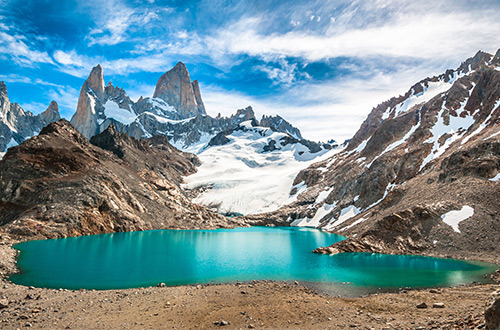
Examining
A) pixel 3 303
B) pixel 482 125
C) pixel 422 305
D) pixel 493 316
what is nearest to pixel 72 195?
pixel 3 303

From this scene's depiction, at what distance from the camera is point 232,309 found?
17.7 meters

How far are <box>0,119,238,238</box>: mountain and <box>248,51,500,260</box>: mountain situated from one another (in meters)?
41.5

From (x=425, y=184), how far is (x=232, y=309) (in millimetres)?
52586

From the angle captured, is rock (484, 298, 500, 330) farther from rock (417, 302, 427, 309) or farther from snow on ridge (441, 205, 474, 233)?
snow on ridge (441, 205, 474, 233)

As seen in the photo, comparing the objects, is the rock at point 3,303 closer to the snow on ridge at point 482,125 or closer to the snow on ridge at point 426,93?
the snow on ridge at point 482,125

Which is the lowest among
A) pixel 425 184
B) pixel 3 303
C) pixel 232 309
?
pixel 232 309

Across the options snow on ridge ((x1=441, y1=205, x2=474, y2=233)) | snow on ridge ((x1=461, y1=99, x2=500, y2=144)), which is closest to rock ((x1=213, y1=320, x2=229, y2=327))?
snow on ridge ((x1=441, y1=205, x2=474, y2=233))

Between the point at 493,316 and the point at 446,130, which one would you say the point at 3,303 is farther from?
the point at 446,130

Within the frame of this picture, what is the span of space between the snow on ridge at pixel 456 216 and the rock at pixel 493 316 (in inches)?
1585

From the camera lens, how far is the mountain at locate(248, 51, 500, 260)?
4306cm

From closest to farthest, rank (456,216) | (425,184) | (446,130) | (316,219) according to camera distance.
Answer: (456,216)
(425,184)
(446,130)
(316,219)

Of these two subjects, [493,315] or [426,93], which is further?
[426,93]

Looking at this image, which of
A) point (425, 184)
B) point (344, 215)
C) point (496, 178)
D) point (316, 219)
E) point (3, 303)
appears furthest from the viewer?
point (316, 219)

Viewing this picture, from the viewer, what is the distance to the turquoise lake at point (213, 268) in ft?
88.8
